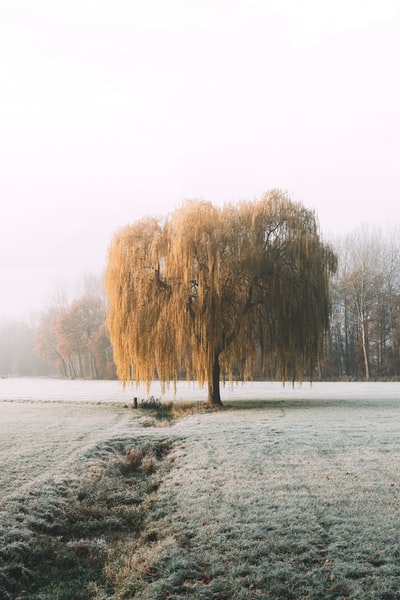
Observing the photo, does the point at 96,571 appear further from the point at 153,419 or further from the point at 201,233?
the point at 201,233

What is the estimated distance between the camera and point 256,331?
56.1ft

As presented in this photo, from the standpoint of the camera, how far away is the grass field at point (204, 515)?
4.52 meters

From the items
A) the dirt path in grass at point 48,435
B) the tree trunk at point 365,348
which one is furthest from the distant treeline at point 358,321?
the dirt path in grass at point 48,435

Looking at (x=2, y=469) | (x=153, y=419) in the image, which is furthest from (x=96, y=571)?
(x=153, y=419)

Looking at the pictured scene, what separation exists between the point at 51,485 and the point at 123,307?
9.82 m

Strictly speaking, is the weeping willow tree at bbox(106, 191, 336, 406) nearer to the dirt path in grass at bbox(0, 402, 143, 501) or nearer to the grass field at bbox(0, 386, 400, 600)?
the dirt path in grass at bbox(0, 402, 143, 501)

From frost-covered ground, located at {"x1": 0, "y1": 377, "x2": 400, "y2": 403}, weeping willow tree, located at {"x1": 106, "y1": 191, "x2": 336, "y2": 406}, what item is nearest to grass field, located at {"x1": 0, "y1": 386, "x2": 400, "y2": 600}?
weeping willow tree, located at {"x1": 106, "y1": 191, "x2": 336, "y2": 406}

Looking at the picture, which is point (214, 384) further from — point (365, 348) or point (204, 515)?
point (365, 348)

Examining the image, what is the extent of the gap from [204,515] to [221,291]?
1096 centimetres

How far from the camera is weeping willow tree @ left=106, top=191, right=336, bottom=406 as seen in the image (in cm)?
1631

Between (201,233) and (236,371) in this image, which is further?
(236,371)

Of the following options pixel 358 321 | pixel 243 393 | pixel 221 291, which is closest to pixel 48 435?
pixel 221 291

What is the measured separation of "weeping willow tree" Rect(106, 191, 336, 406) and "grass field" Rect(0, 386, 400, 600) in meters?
5.19

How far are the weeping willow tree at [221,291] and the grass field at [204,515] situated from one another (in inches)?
204
